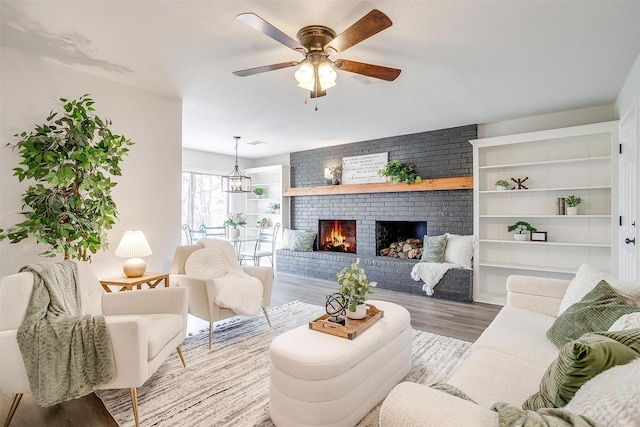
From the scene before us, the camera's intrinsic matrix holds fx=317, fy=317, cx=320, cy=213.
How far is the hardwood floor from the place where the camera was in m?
1.91

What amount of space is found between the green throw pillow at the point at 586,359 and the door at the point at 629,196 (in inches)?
89.3

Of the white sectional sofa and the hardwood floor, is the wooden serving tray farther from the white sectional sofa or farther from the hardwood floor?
the hardwood floor

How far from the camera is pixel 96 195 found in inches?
103

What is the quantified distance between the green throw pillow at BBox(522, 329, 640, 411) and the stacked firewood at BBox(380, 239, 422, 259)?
4.15m

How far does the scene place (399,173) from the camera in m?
5.20

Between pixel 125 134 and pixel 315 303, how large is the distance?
3000mm

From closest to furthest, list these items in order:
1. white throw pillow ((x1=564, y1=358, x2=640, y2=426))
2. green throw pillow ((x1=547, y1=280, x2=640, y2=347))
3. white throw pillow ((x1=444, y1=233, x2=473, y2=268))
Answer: white throw pillow ((x1=564, y1=358, x2=640, y2=426)) < green throw pillow ((x1=547, y1=280, x2=640, y2=347)) < white throw pillow ((x1=444, y1=233, x2=473, y2=268))

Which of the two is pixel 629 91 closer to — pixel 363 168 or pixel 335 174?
pixel 363 168

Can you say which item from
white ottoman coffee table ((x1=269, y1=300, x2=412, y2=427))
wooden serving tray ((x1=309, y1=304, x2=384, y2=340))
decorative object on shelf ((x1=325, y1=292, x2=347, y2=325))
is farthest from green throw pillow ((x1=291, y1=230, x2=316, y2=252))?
white ottoman coffee table ((x1=269, y1=300, x2=412, y2=427))

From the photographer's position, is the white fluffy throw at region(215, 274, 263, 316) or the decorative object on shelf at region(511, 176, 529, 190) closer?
the white fluffy throw at region(215, 274, 263, 316)

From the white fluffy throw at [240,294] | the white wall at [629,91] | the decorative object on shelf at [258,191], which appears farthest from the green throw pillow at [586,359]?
the decorative object on shelf at [258,191]

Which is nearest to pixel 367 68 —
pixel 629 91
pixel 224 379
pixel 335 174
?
Answer: pixel 224 379

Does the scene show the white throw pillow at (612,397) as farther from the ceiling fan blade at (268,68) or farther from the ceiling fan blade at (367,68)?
the ceiling fan blade at (268,68)

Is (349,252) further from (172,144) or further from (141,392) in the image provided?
(141,392)
